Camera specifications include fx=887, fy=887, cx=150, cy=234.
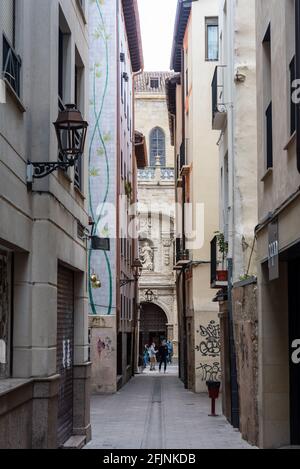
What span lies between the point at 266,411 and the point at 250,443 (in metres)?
2.25

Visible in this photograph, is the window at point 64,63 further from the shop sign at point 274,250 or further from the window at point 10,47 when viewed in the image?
the shop sign at point 274,250

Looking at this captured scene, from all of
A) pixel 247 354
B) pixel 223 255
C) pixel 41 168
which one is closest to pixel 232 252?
pixel 223 255

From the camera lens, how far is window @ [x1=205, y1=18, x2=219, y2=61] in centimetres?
3362

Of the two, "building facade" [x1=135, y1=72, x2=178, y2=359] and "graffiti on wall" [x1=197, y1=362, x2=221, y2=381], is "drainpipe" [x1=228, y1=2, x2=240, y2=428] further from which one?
"building facade" [x1=135, y1=72, x2=178, y2=359]

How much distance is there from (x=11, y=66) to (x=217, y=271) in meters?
12.0

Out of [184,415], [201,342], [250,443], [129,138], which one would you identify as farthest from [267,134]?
[129,138]

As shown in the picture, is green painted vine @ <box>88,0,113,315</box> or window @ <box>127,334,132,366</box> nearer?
green painted vine @ <box>88,0,113,315</box>

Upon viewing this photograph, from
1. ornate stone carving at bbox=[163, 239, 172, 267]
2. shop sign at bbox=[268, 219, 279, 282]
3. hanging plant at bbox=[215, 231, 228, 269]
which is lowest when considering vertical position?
shop sign at bbox=[268, 219, 279, 282]

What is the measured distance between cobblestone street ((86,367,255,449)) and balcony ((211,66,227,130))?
732cm

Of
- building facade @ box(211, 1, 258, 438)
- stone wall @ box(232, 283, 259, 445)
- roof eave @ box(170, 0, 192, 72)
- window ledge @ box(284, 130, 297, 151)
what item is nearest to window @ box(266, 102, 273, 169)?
window ledge @ box(284, 130, 297, 151)

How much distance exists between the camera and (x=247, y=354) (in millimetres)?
16406

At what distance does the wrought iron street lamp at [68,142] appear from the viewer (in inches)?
425

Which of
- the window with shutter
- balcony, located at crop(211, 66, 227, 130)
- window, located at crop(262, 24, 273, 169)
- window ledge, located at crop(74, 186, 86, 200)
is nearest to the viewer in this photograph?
the window with shutter

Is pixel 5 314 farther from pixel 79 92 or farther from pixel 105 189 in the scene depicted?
pixel 105 189
